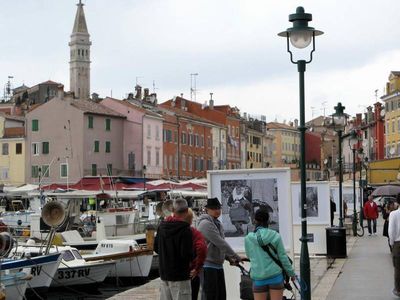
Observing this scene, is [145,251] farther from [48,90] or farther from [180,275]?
[48,90]

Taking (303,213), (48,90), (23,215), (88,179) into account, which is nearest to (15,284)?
(303,213)

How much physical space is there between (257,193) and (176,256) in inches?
164

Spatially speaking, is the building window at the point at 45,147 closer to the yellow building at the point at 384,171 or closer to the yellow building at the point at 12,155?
the yellow building at the point at 12,155

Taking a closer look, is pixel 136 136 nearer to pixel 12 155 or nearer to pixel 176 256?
pixel 12 155

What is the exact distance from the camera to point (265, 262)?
36.6ft

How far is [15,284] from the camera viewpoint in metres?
23.2

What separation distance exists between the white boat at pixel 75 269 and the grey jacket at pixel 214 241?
58.3ft

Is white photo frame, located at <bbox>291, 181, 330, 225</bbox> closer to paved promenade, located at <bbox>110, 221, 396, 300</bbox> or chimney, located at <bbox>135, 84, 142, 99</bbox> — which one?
paved promenade, located at <bbox>110, 221, 396, 300</bbox>

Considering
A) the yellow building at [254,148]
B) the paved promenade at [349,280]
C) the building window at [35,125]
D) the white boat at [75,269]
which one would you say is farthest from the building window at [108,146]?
the paved promenade at [349,280]

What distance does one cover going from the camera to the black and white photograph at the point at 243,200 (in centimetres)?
1475

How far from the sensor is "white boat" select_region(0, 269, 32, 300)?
74.5 ft

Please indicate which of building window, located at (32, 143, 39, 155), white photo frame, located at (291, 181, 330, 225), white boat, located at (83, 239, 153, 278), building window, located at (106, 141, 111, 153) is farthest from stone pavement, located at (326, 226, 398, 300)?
building window, located at (32, 143, 39, 155)

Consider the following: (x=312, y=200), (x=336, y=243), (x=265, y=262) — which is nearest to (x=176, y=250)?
(x=265, y=262)

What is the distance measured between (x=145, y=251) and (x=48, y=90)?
96171mm
